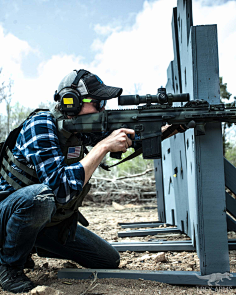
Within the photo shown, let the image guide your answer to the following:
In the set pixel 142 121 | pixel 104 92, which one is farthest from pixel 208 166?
pixel 104 92

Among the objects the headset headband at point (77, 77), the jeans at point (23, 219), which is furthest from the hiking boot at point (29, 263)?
the headset headband at point (77, 77)

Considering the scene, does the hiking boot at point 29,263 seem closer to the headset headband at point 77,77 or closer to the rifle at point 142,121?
the rifle at point 142,121

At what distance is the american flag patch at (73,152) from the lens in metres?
2.50

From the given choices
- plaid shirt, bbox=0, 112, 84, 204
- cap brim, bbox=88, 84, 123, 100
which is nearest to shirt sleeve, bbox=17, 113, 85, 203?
plaid shirt, bbox=0, 112, 84, 204

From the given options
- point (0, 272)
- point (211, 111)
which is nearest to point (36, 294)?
point (0, 272)

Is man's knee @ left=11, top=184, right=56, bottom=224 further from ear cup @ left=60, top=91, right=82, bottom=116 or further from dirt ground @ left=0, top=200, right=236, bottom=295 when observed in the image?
ear cup @ left=60, top=91, right=82, bottom=116

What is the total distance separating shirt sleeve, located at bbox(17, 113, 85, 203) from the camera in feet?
6.98

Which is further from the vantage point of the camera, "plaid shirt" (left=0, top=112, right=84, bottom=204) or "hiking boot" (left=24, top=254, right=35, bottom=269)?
"hiking boot" (left=24, top=254, right=35, bottom=269)

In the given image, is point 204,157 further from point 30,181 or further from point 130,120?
point 30,181

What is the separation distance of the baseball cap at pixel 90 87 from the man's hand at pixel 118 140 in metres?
0.35

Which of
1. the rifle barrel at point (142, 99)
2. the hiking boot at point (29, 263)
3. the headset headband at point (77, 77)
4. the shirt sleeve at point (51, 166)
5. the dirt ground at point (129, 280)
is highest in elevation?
the headset headband at point (77, 77)

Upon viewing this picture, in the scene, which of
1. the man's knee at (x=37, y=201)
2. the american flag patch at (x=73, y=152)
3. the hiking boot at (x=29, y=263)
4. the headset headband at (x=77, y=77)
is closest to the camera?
the man's knee at (x=37, y=201)

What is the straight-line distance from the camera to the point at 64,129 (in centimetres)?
236

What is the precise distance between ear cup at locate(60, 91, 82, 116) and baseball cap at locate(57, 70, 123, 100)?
9cm
